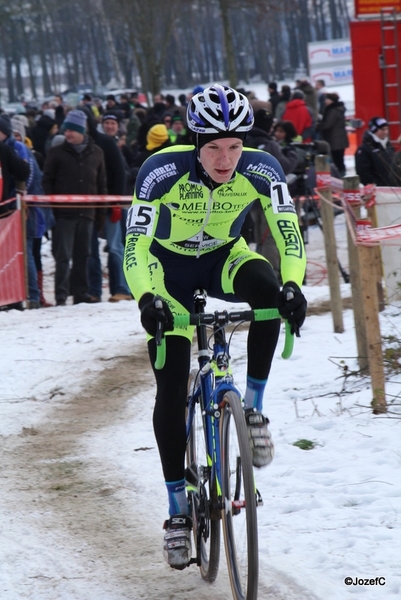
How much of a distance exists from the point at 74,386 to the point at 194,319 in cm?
452

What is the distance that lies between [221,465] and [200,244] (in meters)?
1.11

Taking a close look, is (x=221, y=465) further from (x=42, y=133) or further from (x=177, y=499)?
(x=42, y=133)

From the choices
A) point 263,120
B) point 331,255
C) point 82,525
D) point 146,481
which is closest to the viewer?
point 82,525

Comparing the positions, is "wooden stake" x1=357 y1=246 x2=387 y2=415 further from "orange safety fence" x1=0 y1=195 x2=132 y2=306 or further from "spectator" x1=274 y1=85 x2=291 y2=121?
"spectator" x1=274 y1=85 x2=291 y2=121

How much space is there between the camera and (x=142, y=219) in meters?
4.07

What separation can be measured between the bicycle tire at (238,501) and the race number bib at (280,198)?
98 centimetres

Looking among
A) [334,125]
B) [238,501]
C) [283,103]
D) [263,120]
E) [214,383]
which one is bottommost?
[238,501]

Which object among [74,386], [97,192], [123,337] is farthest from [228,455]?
[97,192]

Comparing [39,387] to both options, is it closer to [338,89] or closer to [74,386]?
[74,386]

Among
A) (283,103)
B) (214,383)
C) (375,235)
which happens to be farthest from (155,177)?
(283,103)

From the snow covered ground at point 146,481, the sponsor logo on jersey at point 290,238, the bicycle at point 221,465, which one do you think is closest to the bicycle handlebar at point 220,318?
the bicycle at point 221,465

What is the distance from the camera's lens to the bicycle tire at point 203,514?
3996 mm

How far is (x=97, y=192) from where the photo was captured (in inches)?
442

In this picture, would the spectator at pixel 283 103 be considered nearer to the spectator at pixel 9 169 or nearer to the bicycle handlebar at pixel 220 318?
the spectator at pixel 9 169
